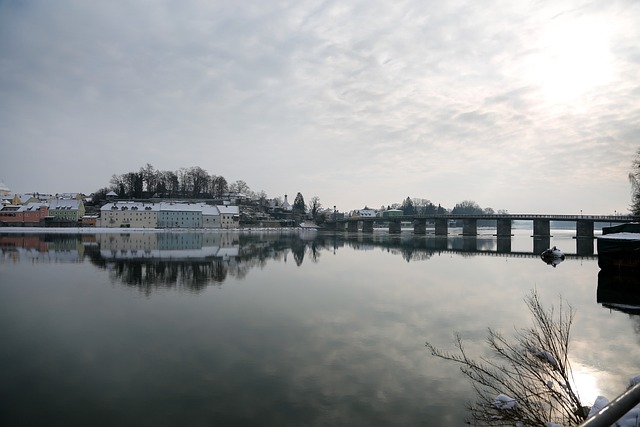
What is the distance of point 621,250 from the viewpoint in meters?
33.1

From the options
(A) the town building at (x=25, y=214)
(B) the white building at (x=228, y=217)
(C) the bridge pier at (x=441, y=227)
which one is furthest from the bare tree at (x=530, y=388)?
(A) the town building at (x=25, y=214)

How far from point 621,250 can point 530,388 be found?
30.3 m

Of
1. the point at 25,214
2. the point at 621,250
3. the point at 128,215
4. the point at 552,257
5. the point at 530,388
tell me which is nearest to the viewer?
the point at 530,388

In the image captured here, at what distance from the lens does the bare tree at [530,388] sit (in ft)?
22.6

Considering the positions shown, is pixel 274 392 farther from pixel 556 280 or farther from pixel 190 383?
pixel 556 280

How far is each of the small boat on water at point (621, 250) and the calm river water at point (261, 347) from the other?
8.93m

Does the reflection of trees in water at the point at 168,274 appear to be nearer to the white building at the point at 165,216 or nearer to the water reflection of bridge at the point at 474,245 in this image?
the water reflection of bridge at the point at 474,245

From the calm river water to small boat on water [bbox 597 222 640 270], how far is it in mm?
8929

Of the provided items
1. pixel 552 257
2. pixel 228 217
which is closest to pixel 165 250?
pixel 552 257

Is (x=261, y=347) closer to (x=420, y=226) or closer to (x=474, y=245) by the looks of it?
(x=474, y=245)

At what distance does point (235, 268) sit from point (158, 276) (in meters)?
6.85

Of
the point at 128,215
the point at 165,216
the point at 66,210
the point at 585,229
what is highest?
the point at 66,210

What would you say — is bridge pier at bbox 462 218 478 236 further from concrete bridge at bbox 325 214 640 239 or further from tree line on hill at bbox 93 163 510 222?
tree line on hill at bbox 93 163 510 222

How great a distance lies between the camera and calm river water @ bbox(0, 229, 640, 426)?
8586 mm
